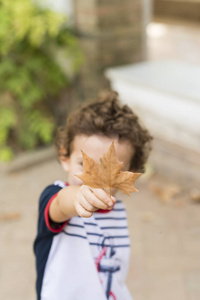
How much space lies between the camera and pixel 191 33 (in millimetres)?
9070

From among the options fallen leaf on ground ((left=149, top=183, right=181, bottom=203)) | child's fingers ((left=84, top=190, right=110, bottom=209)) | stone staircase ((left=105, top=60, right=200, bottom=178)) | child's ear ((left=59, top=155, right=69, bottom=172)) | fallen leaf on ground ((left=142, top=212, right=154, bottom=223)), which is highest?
child's fingers ((left=84, top=190, right=110, bottom=209))

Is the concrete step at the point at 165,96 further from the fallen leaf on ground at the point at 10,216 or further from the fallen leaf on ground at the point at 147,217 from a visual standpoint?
the fallen leaf on ground at the point at 10,216

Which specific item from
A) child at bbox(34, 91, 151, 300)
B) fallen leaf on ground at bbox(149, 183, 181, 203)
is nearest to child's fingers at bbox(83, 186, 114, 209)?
child at bbox(34, 91, 151, 300)

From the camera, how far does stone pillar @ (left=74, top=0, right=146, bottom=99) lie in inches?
154

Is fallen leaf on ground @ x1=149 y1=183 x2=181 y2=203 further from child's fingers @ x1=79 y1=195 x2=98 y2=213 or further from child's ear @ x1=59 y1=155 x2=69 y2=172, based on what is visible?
child's fingers @ x1=79 y1=195 x2=98 y2=213

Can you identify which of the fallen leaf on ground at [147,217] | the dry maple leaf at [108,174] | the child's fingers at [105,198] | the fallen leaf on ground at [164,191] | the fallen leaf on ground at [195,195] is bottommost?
the fallen leaf on ground at [147,217]

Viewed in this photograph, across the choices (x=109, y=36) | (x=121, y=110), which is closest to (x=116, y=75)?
(x=109, y=36)

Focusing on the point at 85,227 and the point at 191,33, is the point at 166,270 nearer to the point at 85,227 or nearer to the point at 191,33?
the point at 85,227

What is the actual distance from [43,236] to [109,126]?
0.46 meters

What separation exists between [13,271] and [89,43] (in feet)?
7.34

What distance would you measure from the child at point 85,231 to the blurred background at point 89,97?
3.73 feet

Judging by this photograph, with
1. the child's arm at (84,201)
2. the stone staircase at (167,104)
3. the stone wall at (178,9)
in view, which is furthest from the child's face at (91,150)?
the stone wall at (178,9)

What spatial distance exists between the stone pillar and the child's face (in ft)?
8.50

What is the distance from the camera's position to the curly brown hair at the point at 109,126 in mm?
1548
